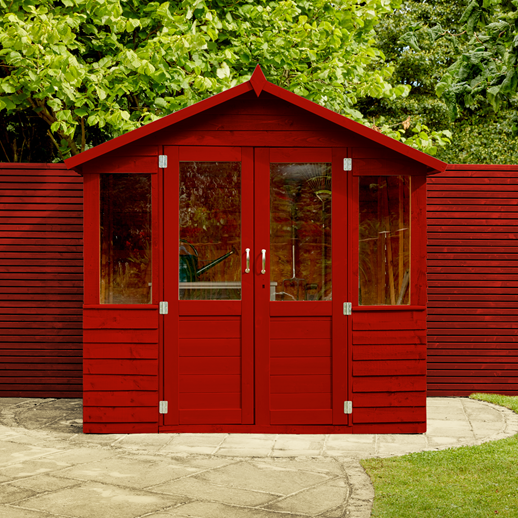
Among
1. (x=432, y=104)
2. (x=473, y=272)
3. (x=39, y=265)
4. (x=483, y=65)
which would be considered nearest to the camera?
(x=483, y=65)

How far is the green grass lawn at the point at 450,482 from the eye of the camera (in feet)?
14.8

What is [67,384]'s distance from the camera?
27.8ft

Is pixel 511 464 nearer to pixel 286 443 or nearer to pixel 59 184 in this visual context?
pixel 286 443

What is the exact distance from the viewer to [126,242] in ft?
22.5

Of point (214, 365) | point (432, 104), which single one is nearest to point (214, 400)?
point (214, 365)

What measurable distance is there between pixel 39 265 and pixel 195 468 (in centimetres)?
389

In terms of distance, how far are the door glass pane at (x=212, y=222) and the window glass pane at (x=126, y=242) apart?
0.37 m

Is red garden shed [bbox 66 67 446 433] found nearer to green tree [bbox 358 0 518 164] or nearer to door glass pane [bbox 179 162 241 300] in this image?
door glass pane [bbox 179 162 241 300]

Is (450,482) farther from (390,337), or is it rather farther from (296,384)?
(296,384)

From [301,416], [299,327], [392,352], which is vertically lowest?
[301,416]

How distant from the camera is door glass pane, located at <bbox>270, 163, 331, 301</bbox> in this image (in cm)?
688

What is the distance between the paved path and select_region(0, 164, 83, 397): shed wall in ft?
3.07

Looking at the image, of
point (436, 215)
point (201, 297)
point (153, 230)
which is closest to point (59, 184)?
point (153, 230)

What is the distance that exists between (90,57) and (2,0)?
246cm
